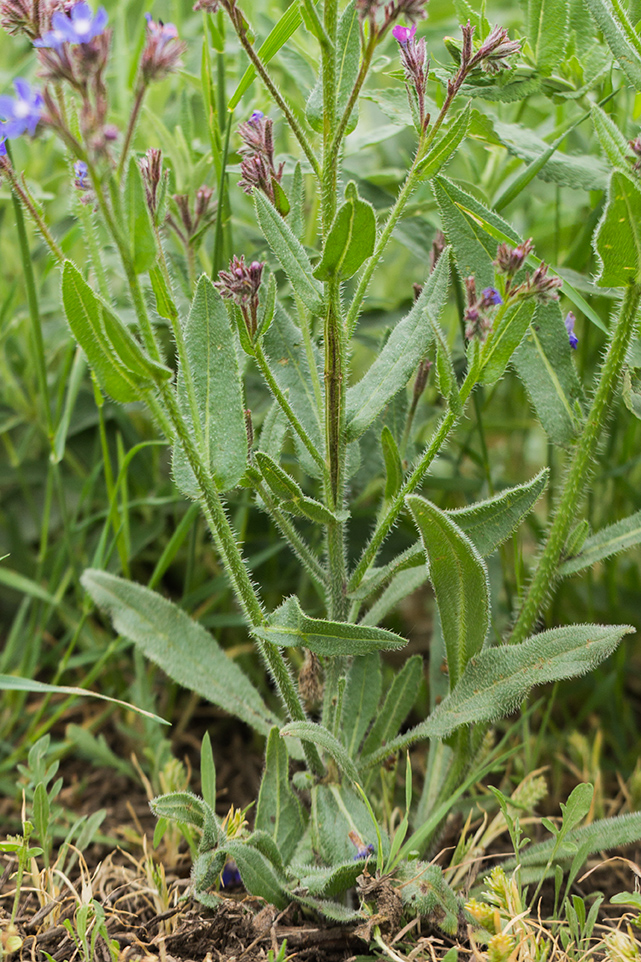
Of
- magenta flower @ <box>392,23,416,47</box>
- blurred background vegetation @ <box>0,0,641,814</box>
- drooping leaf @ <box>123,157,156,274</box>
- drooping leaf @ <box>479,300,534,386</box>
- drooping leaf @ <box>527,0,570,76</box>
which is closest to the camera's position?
drooping leaf @ <box>123,157,156,274</box>

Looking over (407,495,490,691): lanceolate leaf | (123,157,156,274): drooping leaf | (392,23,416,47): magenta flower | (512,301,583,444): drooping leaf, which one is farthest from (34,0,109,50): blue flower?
(512,301,583,444): drooping leaf

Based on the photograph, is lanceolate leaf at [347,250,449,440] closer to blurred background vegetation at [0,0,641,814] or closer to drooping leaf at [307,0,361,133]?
blurred background vegetation at [0,0,641,814]

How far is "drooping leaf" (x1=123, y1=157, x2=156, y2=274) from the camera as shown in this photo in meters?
1.15

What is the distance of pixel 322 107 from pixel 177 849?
1439mm

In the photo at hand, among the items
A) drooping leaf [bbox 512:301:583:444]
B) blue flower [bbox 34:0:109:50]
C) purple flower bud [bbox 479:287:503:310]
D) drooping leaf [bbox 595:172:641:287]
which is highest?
blue flower [bbox 34:0:109:50]

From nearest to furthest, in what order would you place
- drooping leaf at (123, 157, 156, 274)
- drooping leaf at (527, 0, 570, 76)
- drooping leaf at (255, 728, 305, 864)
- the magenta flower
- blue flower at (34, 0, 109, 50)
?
blue flower at (34, 0, 109, 50), drooping leaf at (123, 157, 156, 274), the magenta flower, drooping leaf at (255, 728, 305, 864), drooping leaf at (527, 0, 570, 76)

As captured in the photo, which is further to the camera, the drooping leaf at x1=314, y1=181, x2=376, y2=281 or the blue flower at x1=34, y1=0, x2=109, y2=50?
the drooping leaf at x1=314, y1=181, x2=376, y2=281

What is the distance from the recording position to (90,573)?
1687mm

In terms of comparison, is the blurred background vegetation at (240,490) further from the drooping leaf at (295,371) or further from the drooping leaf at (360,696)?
the drooping leaf at (360,696)

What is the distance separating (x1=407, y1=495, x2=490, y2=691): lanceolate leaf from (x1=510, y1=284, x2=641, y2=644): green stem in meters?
0.16

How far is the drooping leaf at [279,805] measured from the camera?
151 centimetres

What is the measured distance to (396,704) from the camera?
1.69 meters

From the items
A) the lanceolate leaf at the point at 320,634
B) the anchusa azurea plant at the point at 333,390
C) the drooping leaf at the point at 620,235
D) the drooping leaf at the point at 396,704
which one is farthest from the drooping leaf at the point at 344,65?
the drooping leaf at the point at 396,704

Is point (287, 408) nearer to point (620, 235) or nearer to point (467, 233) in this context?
point (467, 233)
